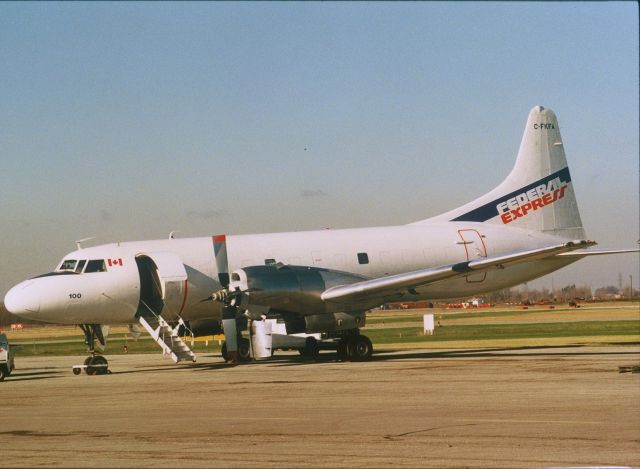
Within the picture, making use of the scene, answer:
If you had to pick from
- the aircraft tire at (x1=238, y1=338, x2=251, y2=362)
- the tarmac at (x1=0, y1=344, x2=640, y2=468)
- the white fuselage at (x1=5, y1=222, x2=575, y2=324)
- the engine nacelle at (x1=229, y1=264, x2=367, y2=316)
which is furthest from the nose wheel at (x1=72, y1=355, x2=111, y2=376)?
the aircraft tire at (x1=238, y1=338, x2=251, y2=362)

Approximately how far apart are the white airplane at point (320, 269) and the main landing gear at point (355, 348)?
0.13 ft

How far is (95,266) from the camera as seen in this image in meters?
30.5

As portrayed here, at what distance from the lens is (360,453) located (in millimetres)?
11562

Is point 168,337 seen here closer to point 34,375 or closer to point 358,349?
point 34,375

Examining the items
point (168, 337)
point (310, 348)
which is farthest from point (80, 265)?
point (310, 348)

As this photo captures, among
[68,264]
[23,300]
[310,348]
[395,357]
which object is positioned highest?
[68,264]

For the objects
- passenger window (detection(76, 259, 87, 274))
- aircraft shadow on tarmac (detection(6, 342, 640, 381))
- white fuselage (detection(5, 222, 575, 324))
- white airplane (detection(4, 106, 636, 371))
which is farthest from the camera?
passenger window (detection(76, 259, 87, 274))

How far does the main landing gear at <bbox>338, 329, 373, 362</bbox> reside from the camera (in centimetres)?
3064

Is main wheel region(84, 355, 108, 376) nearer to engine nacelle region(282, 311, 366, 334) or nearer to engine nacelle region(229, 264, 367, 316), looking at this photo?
engine nacelle region(229, 264, 367, 316)

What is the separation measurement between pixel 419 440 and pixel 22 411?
30.5ft

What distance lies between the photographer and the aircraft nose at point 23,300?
29.2 m

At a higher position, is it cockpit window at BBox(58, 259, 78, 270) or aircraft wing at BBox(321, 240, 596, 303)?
cockpit window at BBox(58, 259, 78, 270)

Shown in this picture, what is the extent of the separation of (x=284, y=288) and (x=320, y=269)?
237 cm

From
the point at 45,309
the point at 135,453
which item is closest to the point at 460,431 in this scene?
the point at 135,453
